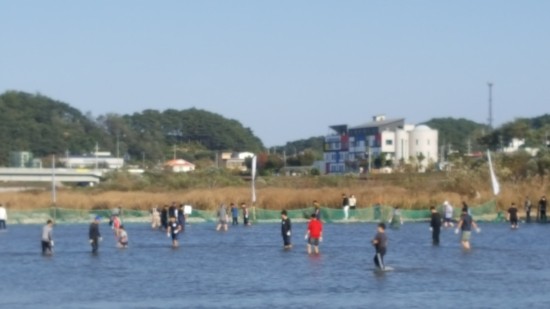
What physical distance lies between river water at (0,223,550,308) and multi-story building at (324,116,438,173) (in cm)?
11337

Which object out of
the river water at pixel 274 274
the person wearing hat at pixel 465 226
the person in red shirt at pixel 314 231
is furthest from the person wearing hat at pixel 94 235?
the person wearing hat at pixel 465 226

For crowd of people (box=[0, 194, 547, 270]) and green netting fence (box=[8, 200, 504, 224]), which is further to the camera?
green netting fence (box=[8, 200, 504, 224])

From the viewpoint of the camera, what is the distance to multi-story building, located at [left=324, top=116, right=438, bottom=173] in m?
167

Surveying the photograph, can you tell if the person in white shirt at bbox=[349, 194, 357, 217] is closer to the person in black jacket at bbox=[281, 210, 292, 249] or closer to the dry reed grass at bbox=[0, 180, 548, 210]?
the dry reed grass at bbox=[0, 180, 548, 210]

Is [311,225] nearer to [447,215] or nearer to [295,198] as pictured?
[447,215]

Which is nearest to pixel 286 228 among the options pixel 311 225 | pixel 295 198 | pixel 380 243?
pixel 311 225

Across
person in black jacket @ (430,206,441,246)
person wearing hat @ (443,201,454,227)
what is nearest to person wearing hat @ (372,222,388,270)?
person in black jacket @ (430,206,441,246)

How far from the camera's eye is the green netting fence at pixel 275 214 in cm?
6800

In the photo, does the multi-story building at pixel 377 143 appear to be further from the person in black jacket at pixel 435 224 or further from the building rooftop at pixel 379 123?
the person in black jacket at pixel 435 224

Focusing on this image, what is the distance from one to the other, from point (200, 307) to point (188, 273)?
840 centimetres

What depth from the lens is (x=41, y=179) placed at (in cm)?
12362

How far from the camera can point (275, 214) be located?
70.2 meters

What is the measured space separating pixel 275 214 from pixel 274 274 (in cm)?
3778

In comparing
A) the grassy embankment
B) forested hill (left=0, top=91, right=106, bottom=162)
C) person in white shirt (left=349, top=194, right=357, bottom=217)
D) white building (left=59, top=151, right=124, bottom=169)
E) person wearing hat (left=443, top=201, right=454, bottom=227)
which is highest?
forested hill (left=0, top=91, right=106, bottom=162)
